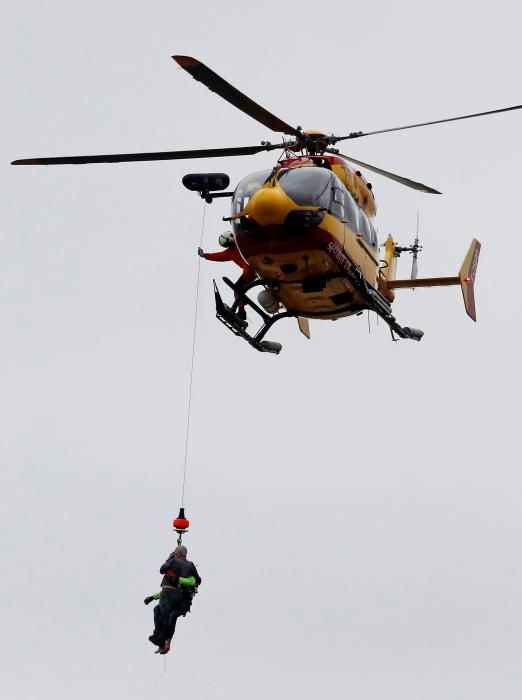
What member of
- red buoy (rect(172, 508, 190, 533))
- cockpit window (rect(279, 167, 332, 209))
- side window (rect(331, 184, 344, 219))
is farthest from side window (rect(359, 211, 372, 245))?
red buoy (rect(172, 508, 190, 533))

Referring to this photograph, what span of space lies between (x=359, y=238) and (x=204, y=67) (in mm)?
5278

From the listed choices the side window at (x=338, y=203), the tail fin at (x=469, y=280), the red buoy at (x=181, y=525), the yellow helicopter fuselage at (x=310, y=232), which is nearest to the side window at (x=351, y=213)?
the yellow helicopter fuselage at (x=310, y=232)

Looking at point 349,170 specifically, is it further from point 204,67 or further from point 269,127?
point 204,67

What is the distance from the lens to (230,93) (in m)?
34.1

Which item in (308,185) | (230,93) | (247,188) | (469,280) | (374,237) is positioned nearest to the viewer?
(230,93)

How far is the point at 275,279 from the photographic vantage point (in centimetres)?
3638

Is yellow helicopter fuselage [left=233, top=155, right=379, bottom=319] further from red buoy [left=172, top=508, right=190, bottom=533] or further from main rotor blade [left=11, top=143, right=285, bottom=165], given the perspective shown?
red buoy [left=172, top=508, right=190, bottom=533]

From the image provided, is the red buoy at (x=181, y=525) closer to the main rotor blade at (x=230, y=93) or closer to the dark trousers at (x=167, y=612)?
the dark trousers at (x=167, y=612)

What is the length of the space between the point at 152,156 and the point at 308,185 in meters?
3.24

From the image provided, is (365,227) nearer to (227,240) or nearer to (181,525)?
(227,240)

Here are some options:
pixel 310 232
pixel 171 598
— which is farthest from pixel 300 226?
pixel 171 598

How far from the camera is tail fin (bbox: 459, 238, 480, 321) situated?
3922 centimetres

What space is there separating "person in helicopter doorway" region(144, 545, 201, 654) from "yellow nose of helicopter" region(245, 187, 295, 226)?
6274 millimetres

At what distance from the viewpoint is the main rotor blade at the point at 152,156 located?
119 feet
